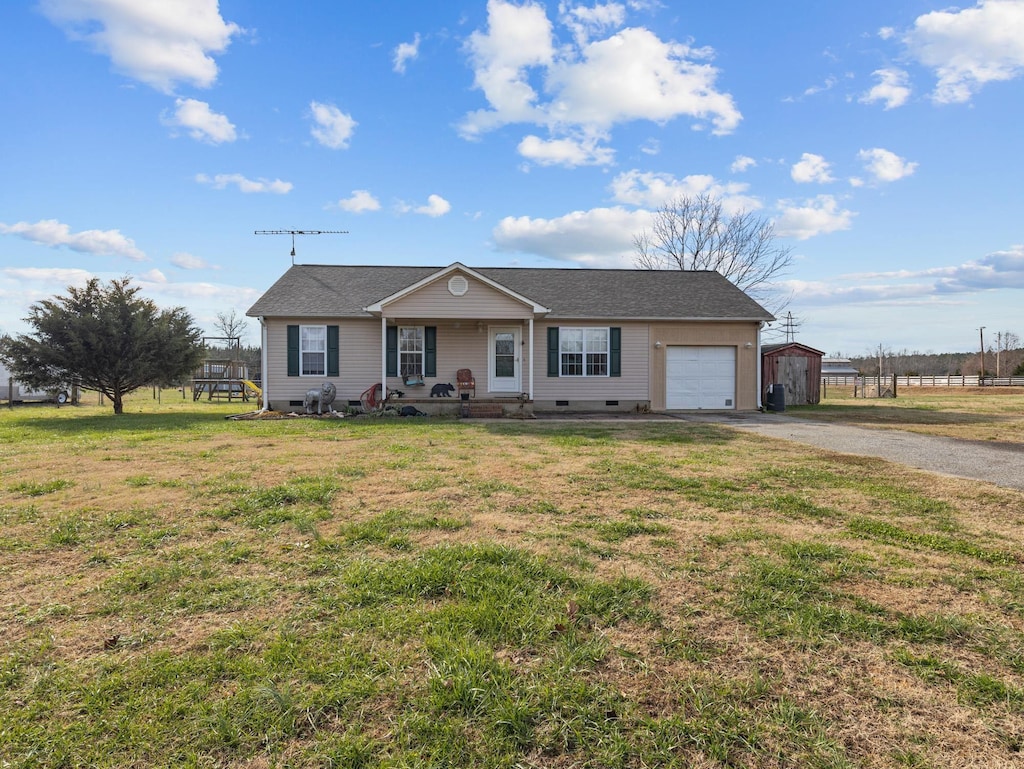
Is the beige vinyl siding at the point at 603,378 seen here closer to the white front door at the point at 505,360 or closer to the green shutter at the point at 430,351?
the white front door at the point at 505,360

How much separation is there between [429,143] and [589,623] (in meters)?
17.4

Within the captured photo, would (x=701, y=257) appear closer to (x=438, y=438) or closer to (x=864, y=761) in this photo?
(x=438, y=438)

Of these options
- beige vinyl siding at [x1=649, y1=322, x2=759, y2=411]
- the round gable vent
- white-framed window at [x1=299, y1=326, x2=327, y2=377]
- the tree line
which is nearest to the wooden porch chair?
the round gable vent

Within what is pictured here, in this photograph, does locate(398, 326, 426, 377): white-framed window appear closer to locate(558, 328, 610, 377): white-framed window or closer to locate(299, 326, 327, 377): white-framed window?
locate(299, 326, 327, 377): white-framed window

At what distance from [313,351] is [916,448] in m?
15.0

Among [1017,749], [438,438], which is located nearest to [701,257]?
[438,438]

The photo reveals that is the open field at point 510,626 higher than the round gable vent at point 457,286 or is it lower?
lower

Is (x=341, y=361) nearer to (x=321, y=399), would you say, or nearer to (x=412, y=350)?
(x=321, y=399)

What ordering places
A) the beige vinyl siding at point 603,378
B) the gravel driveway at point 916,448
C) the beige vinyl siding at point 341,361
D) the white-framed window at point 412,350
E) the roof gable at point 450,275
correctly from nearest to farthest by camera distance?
the gravel driveway at point 916,448 → the roof gable at point 450,275 → the beige vinyl siding at point 341,361 → the white-framed window at point 412,350 → the beige vinyl siding at point 603,378

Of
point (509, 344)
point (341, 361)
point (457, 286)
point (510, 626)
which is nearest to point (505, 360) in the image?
point (509, 344)

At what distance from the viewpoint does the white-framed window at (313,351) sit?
51.8ft

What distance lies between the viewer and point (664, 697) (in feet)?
7.06

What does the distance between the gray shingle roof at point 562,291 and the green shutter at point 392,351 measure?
42.4 inches

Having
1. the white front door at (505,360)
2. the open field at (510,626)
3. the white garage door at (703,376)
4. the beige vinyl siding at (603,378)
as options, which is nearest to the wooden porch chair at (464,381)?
the white front door at (505,360)
